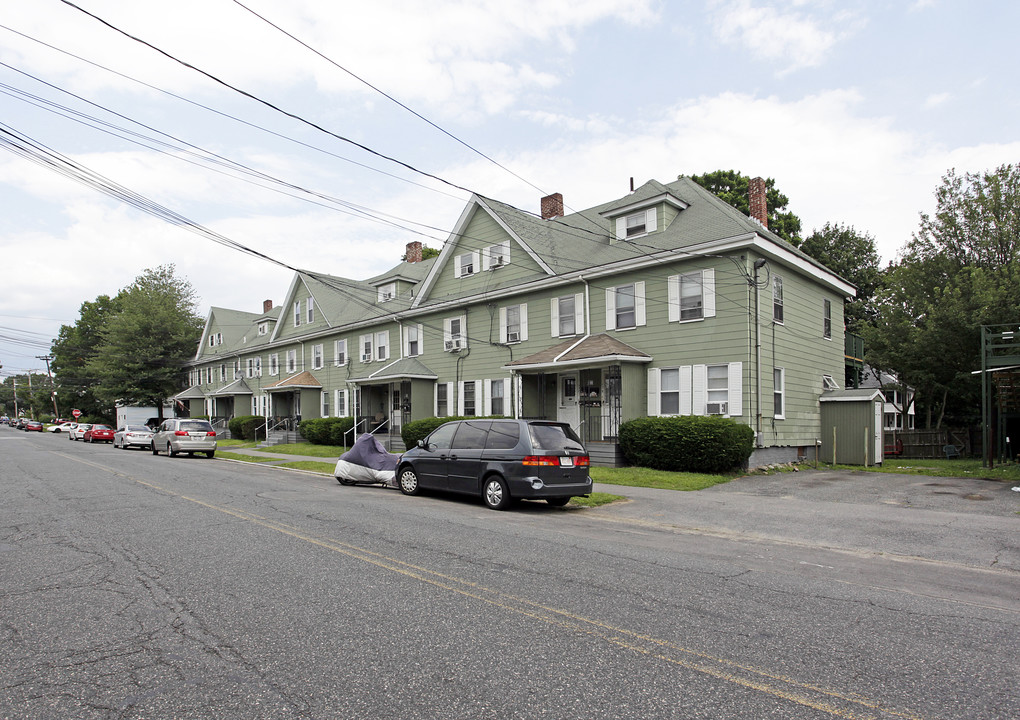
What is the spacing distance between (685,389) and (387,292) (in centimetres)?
1872

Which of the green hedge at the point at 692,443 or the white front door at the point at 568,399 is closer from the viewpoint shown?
the green hedge at the point at 692,443

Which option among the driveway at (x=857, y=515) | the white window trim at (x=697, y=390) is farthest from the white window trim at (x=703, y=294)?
the driveway at (x=857, y=515)

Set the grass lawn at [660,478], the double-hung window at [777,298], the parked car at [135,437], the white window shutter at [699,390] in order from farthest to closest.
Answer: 1. the parked car at [135,437]
2. the double-hung window at [777,298]
3. the white window shutter at [699,390]
4. the grass lawn at [660,478]

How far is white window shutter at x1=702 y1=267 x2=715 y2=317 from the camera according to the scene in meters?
19.0

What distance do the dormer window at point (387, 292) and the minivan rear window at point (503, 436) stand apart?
21.8 meters

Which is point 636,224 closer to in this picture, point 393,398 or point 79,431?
point 393,398

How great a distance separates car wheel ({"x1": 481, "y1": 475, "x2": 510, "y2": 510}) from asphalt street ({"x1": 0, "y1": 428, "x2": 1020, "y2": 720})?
0.97m

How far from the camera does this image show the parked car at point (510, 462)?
37.2 feet

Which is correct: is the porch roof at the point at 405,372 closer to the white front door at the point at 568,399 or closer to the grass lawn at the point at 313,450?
the grass lawn at the point at 313,450

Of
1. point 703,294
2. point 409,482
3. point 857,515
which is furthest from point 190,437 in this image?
point 857,515

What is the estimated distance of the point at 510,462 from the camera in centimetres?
1143

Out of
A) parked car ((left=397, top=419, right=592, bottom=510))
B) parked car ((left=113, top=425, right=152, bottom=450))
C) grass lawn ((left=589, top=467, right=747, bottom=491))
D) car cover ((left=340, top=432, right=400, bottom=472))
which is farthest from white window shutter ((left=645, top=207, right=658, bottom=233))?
parked car ((left=113, top=425, right=152, bottom=450))

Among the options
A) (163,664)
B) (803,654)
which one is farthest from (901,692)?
(163,664)

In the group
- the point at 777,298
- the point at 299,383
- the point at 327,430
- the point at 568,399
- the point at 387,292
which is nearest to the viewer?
the point at 777,298
